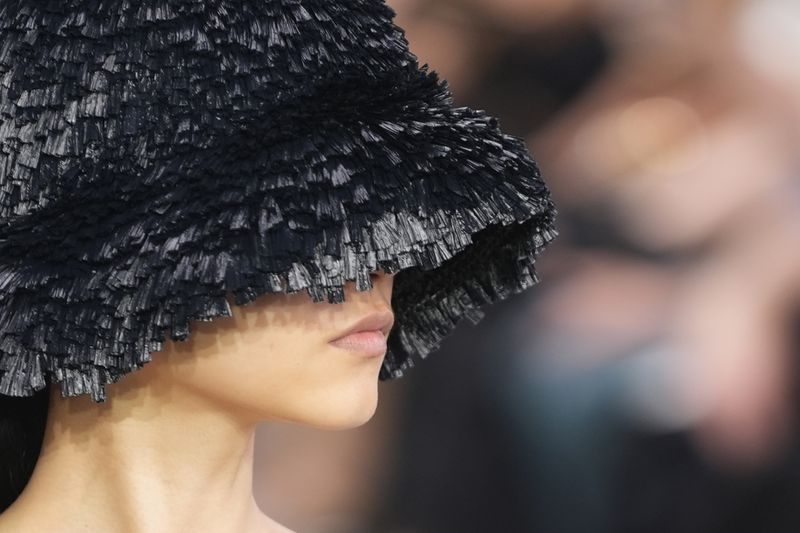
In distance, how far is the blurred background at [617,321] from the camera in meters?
1.58

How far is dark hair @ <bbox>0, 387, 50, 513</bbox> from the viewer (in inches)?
38.8

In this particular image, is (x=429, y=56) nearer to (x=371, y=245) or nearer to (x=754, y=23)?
(x=754, y=23)

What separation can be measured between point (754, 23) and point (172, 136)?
1.16 metres

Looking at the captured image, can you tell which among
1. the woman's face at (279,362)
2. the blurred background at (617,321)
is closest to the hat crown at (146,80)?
the woman's face at (279,362)

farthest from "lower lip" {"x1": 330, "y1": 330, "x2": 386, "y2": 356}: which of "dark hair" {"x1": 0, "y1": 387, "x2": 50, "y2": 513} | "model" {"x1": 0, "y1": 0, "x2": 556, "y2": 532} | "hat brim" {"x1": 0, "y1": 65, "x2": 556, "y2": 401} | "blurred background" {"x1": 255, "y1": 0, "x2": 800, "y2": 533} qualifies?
"blurred background" {"x1": 255, "y1": 0, "x2": 800, "y2": 533}

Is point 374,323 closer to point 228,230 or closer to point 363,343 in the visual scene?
point 363,343

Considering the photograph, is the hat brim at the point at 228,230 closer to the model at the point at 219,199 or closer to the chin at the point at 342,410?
the model at the point at 219,199

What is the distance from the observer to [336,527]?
1786 millimetres

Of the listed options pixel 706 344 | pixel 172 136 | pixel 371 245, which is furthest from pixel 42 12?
pixel 706 344

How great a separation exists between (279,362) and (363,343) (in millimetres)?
77

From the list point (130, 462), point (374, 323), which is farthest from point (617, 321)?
point (130, 462)

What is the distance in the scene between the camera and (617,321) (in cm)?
164

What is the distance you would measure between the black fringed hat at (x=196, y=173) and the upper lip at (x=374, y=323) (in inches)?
3.7

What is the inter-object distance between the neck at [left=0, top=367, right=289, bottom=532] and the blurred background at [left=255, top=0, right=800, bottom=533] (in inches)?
31.8
